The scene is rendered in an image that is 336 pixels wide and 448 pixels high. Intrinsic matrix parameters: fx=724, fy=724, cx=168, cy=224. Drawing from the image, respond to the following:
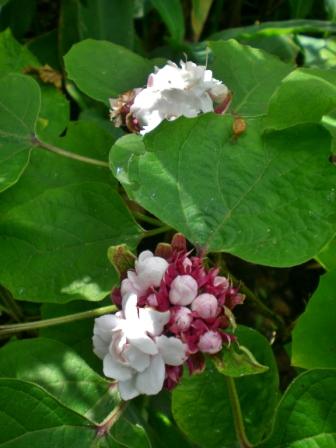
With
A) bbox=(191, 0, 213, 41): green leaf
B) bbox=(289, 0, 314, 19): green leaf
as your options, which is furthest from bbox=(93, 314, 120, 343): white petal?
bbox=(289, 0, 314, 19): green leaf

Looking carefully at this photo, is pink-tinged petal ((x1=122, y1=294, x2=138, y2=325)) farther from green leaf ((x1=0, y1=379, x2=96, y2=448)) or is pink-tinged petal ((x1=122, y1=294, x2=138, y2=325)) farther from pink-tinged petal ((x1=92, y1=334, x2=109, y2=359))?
green leaf ((x1=0, y1=379, x2=96, y2=448))

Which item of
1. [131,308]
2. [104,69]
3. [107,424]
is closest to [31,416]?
[107,424]

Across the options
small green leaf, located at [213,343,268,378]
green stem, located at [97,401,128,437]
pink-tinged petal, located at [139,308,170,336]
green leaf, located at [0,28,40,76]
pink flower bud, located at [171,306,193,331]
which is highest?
pink-tinged petal, located at [139,308,170,336]

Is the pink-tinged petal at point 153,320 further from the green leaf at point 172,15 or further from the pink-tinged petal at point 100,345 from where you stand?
the green leaf at point 172,15

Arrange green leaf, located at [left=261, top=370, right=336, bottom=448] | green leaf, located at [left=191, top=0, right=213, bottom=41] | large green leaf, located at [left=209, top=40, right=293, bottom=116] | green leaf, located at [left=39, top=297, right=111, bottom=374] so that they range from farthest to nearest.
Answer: green leaf, located at [left=191, top=0, right=213, bottom=41]
large green leaf, located at [left=209, top=40, right=293, bottom=116]
green leaf, located at [left=39, top=297, right=111, bottom=374]
green leaf, located at [left=261, top=370, right=336, bottom=448]

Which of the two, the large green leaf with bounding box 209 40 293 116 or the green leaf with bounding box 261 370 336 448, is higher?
the large green leaf with bounding box 209 40 293 116

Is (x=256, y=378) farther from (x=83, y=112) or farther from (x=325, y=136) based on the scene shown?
(x=83, y=112)

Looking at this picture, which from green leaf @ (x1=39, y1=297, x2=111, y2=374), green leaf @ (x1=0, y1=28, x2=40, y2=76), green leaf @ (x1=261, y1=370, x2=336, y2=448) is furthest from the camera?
green leaf @ (x1=0, y1=28, x2=40, y2=76)
